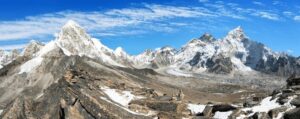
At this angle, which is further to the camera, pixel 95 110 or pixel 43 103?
pixel 43 103

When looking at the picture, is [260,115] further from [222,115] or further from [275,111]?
[222,115]

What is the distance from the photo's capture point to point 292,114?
2657 inches

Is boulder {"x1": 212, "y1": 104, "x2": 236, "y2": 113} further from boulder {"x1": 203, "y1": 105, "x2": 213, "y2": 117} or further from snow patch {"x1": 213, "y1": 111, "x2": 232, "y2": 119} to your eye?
snow patch {"x1": 213, "y1": 111, "x2": 232, "y2": 119}

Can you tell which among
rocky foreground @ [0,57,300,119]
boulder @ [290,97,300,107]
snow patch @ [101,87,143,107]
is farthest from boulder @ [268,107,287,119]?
snow patch @ [101,87,143,107]

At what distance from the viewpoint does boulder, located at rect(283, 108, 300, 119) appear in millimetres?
66312

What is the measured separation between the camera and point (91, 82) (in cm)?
7875

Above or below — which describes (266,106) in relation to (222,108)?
above

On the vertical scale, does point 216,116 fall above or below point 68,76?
below

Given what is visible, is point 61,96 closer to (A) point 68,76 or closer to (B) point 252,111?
(A) point 68,76

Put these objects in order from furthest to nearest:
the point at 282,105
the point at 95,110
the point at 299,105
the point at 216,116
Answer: the point at 216,116 < the point at 282,105 < the point at 299,105 < the point at 95,110

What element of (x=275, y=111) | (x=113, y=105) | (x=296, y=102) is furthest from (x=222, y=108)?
(x=113, y=105)

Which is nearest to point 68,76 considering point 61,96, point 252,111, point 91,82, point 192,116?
point 91,82

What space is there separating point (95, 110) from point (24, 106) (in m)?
11.6

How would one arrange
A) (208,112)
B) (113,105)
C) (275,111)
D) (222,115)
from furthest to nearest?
(208,112) < (222,115) < (275,111) < (113,105)
